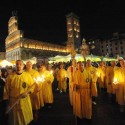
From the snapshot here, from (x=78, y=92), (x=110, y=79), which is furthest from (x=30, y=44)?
(x=78, y=92)

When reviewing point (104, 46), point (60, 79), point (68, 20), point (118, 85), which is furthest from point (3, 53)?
point (118, 85)

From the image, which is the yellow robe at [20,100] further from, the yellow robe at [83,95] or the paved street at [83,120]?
the yellow robe at [83,95]

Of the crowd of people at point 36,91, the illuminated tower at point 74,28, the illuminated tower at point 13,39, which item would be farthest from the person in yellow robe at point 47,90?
the illuminated tower at point 74,28

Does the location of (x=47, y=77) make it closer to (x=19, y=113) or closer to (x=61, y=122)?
(x=61, y=122)

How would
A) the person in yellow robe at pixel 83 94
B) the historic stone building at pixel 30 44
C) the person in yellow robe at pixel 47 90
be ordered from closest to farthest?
the person in yellow robe at pixel 83 94
the person in yellow robe at pixel 47 90
the historic stone building at pixel 30 44

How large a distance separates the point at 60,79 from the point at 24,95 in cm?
950

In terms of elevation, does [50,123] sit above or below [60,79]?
below

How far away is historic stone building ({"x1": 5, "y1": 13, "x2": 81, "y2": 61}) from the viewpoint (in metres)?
82.4

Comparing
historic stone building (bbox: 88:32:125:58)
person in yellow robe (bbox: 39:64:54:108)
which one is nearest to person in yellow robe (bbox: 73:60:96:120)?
person in yellow robe (bbox: 39:64:54:108)

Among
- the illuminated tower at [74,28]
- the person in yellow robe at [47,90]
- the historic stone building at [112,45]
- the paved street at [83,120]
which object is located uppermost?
the illuminated tower at [74,28]

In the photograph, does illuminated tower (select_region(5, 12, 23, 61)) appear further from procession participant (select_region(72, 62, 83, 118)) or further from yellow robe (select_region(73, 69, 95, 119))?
yellow robe (select_region(73, 69, 95, 119))

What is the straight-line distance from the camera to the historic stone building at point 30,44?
82438 millimetres

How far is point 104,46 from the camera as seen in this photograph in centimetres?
9912

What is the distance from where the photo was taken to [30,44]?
86250 mm
